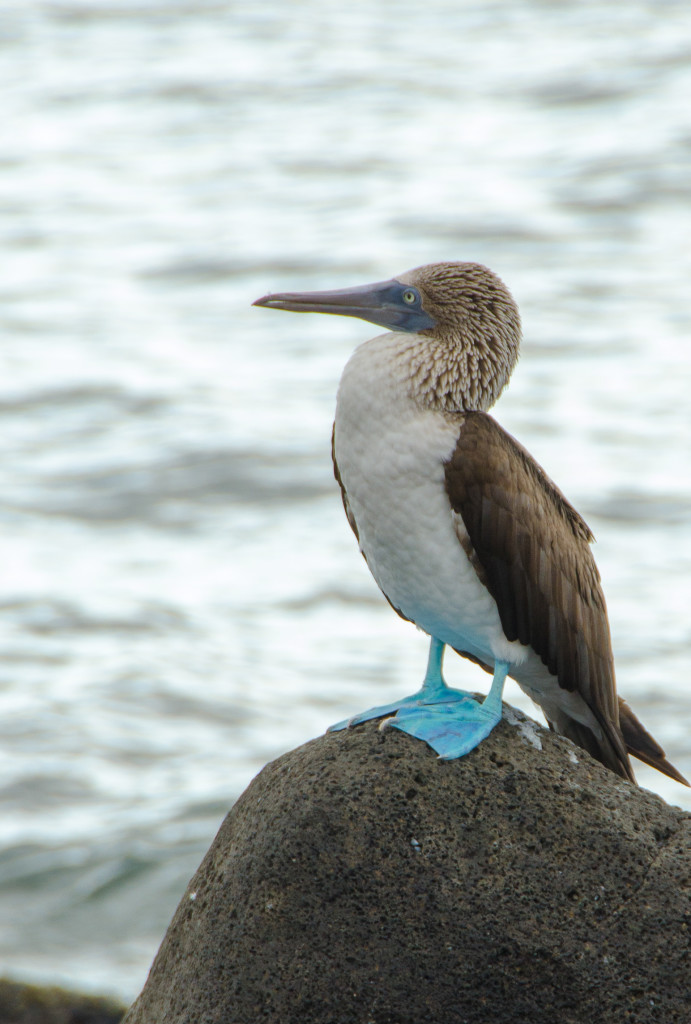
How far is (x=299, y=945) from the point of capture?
5613 millimetres

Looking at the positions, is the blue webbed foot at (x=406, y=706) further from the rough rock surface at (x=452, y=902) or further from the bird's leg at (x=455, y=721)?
the rough rock surface at (x=452, y=902)

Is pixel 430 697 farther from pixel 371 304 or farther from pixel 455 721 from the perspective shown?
pixel 371 304

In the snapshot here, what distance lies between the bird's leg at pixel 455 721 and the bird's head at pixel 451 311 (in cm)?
116

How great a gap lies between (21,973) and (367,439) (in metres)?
6.97

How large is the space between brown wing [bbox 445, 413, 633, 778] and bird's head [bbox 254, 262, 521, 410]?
0.18 metres

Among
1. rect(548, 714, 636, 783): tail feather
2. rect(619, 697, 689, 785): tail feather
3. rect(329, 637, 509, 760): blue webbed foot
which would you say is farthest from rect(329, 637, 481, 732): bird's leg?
rect(619, 697, 689, 785): tail feather

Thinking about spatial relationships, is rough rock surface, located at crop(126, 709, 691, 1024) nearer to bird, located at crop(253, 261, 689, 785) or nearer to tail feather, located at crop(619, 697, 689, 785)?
bird, located at crop(253, 261, 689, 785)

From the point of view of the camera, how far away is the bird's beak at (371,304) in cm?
564

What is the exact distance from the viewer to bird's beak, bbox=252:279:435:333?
564 centimetres

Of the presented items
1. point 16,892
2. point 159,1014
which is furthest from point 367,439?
point 16,892

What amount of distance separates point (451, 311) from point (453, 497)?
75cm

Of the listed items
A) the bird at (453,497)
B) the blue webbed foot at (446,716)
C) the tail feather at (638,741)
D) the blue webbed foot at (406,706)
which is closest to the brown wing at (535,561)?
the bird at (453,497)

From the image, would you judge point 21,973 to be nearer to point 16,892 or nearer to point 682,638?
point 16,892

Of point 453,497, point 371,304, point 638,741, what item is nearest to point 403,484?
point 453,497
